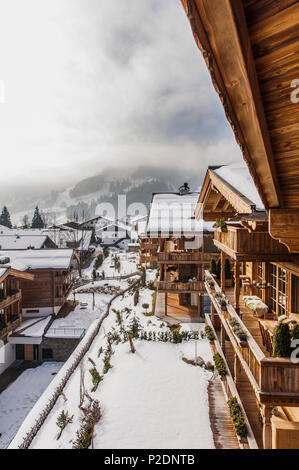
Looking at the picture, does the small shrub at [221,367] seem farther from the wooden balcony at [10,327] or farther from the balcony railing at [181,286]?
the wooden balcony at [10,327]

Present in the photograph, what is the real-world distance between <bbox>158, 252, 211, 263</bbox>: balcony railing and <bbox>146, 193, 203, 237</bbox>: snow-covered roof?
1541mm

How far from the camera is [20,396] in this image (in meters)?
14.0

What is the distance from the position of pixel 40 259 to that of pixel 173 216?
536 inches

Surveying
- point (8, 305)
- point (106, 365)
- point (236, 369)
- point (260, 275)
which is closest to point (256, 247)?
point (260, 275)

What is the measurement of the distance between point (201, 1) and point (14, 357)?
22709mm

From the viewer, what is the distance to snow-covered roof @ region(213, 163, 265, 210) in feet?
21.5

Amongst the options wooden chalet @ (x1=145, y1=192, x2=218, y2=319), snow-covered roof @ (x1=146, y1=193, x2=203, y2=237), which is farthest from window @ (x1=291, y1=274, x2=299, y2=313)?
snow-covered roof @ (x1=146, y1=193, x2=203, y2=237)

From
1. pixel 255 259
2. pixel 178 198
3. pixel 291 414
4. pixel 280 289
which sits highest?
pixel 178 198

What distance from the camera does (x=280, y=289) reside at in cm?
872

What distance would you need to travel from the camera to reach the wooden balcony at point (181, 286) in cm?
1800

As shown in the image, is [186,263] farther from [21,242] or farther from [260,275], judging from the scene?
[21,242]
